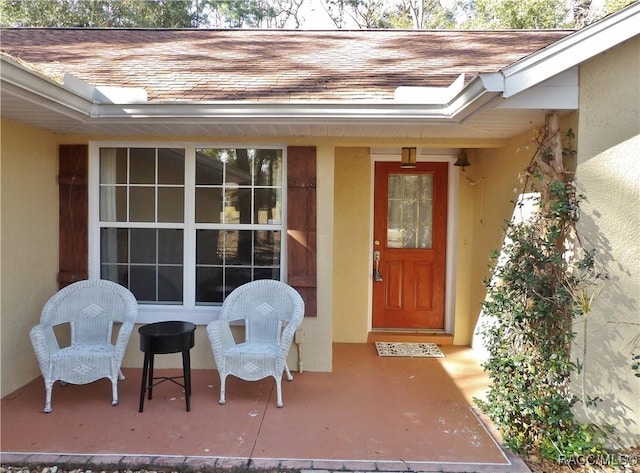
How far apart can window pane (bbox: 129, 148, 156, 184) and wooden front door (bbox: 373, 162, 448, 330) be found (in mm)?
2716

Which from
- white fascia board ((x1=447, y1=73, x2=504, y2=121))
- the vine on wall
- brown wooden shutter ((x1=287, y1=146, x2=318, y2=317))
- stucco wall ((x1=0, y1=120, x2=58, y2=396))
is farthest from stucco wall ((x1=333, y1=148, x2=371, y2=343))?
stucco wall ((x1=0, y1=120, x2=58, y2=396))

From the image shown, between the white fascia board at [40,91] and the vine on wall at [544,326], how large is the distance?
143 inches

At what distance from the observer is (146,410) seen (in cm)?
371

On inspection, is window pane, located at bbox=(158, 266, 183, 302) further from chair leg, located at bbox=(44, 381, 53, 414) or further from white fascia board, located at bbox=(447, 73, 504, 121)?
white fascia board, located at bbox=(447, 73, 504, 121)

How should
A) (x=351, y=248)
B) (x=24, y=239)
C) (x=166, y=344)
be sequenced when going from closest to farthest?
1. (x=166, y=344)
2. (x=24, y=239)
3. (x=351, y=248)

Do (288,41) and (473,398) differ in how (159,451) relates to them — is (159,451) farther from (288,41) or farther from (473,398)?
(288,41)

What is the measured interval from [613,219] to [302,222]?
2616mm

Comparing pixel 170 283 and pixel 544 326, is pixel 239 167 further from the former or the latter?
pixel 544 326

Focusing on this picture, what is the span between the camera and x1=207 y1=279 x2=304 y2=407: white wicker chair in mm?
3809

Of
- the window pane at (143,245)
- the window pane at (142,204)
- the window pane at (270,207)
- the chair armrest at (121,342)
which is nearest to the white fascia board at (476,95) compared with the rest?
the window pane at (270,207)

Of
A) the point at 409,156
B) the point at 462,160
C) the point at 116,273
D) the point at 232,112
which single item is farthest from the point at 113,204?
the point at 462,160

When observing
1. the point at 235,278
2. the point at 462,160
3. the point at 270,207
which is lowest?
the point at 235,278

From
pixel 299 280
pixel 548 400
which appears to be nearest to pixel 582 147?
pixel 548 400

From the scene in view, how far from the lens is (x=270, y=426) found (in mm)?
3480
